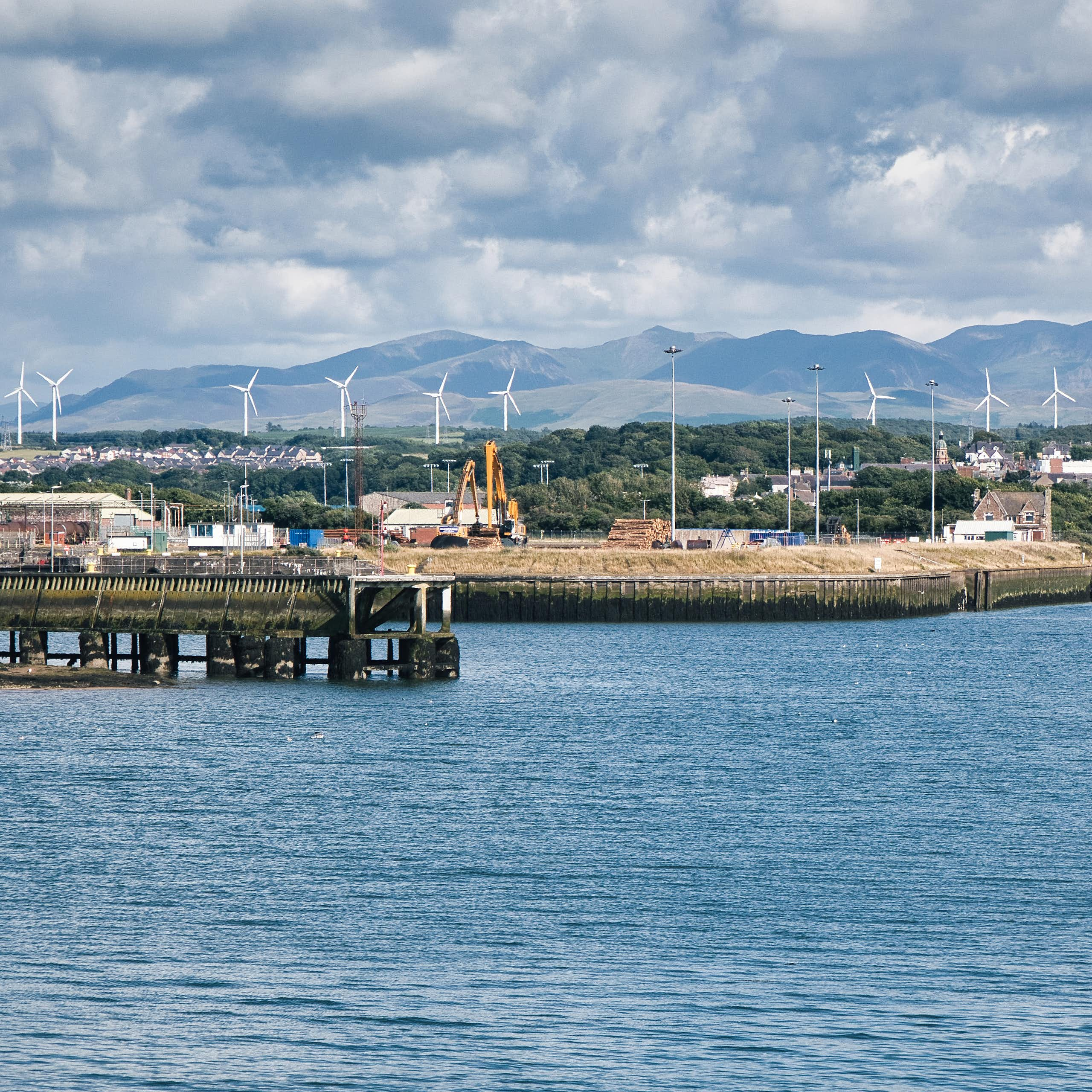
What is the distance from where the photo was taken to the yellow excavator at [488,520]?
151 meters

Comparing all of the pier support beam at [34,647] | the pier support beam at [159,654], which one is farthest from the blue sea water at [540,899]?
the pier support beam at [34,647]

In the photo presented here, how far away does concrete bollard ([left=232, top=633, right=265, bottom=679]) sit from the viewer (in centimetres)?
8050

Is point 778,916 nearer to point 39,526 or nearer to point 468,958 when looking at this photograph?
point 468,958

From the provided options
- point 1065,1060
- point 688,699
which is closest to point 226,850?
point 1065,1060

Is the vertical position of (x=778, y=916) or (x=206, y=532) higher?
(x=206, y=532)

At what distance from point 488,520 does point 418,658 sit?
87.2 m

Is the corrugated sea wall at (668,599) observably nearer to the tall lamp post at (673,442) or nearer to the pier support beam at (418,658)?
the tall lamp post at (673,442)

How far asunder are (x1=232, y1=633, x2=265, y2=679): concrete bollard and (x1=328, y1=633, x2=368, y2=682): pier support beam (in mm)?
3663

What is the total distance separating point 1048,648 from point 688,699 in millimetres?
42044

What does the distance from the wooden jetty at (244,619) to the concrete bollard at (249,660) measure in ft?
0.15

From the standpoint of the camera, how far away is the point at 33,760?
54.0 metres

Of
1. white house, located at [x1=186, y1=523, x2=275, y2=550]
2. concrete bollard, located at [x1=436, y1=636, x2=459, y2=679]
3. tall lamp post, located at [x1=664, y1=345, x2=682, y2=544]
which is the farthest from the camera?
white house, located at [x1=186, y1=523, x2=275, y2=550]

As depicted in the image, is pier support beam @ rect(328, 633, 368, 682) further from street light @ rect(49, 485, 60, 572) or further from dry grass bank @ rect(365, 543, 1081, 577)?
dry grass bank @ rect(365, 543, 1081, 577)

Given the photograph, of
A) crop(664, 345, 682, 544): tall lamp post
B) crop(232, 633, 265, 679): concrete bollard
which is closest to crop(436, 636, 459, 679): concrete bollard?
crop(232, 633, 265, 679): concrete bollard
